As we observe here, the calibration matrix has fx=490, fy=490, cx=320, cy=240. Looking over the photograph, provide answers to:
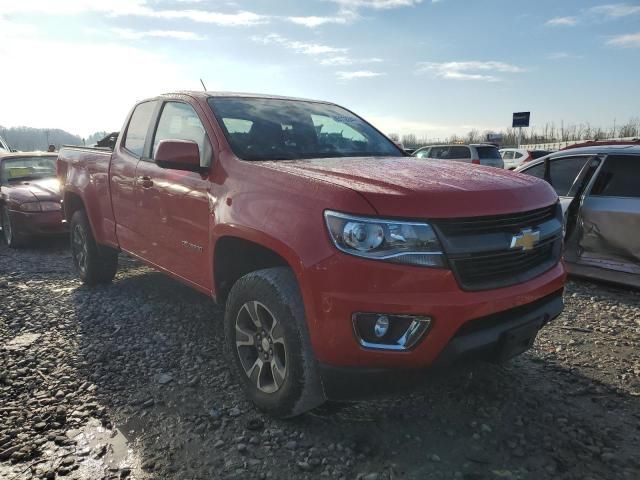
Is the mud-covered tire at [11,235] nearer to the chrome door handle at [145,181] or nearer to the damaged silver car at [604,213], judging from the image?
the chrome door handle at [145,181]

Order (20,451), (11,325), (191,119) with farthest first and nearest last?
1. (11,325)
2. (191,119)
3. (20,451)

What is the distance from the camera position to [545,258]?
104 inches

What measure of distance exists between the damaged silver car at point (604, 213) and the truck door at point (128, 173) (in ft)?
13.5

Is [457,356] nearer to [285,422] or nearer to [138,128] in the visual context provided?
[285,422]

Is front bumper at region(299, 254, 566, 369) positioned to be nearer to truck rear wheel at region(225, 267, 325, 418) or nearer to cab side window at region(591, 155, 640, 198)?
truck rear wheel at region(225, 267, 325, 418)

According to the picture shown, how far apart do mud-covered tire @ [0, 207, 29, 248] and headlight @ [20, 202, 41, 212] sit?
37cm

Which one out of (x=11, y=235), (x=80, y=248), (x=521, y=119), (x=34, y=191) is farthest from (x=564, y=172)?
(x=521, y=119)

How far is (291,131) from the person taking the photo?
11.1 ft

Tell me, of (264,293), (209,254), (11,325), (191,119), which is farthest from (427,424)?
(11,325)

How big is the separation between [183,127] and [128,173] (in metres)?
0.80

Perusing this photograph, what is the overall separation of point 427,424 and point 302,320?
0.94 metres

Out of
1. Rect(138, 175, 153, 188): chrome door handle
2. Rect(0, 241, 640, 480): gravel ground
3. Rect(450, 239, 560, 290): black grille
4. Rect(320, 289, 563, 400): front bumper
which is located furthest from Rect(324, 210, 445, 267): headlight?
Rect(138, 175, 153, 188): chrome door handle

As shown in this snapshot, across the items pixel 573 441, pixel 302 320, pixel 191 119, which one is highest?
pixel 191 119

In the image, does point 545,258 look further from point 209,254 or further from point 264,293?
point 209,254
